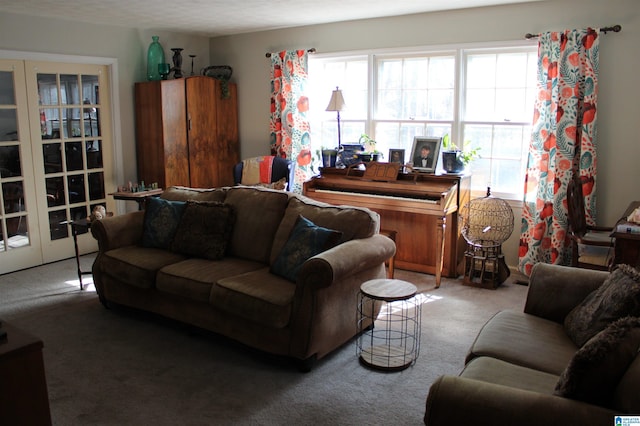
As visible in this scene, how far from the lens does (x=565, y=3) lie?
4.56 metres

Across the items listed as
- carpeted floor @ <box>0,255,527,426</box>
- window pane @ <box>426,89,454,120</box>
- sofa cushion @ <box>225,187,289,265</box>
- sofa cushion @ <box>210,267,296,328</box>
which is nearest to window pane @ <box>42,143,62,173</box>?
carpeted floor @ <box>0,255,527,426</box>

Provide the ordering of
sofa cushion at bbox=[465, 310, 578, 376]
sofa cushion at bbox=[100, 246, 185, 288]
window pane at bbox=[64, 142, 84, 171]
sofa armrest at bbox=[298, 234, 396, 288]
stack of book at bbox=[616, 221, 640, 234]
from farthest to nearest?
window pane at bbox=[64, 142, 84, 171] → sofa cushion at bbox=[100, 246, 185, 288] → stack of book at bbox=[616, 221, 640, 234] → sofa armrest at bbox=[298, 234, 396, 288] → sofa cushion at bbox=[465, 310, 578, 376]

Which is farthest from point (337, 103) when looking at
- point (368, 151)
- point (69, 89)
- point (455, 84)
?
point (69, 89)

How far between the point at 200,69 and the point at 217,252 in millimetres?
3661

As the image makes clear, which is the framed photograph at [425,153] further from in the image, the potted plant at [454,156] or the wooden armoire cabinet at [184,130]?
the wooden armoire cabinet at [184,130]

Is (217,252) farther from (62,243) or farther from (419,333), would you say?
(62,243)

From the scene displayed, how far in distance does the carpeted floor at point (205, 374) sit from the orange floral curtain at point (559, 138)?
76cm

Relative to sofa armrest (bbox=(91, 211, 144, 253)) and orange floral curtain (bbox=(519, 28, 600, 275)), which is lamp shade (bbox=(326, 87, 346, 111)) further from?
sofa armrest (bbox=(91, 211, 144, 253))

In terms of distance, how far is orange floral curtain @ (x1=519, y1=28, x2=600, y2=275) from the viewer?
449 cm

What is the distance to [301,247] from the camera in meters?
3.42

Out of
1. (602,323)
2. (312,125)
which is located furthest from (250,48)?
(602,323)

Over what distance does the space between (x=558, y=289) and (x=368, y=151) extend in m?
3.13

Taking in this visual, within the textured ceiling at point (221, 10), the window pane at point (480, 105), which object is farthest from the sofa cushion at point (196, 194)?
the window pane at point (480, 105)

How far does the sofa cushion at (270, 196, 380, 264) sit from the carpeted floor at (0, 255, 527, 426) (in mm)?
720
